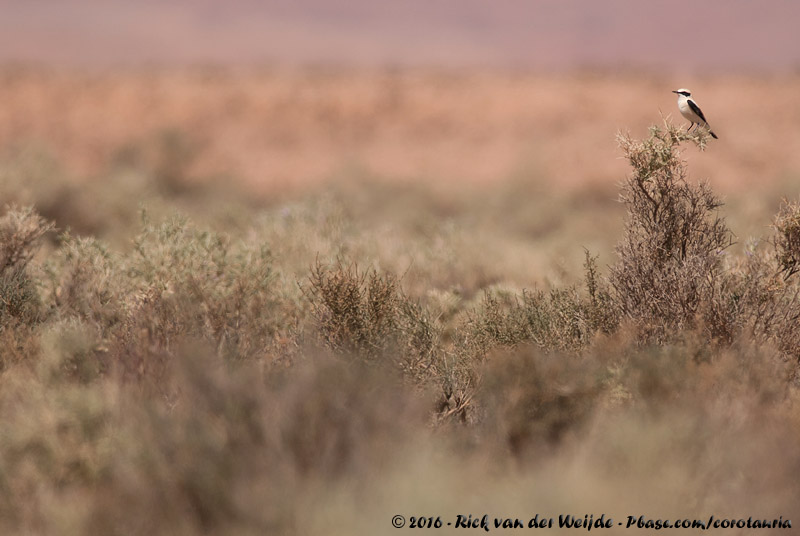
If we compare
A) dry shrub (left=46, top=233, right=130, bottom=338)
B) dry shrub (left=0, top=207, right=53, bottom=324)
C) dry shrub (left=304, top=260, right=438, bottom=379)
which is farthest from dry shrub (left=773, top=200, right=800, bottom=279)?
dry shrub (left=0, top=207, right=53, bottom=324)

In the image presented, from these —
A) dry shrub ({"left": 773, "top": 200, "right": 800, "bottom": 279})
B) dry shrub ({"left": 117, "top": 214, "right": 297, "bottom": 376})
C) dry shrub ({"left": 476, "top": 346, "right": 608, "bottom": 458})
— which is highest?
dry shrub ({"left": 773, "top": 200, "right": 800, "bottom": 279})

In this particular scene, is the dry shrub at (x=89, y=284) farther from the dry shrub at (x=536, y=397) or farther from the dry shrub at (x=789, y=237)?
the dry shrub at (x=789, y=237)

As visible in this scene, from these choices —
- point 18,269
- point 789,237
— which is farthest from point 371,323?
point 789,237

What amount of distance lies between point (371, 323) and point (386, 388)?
6.56ft

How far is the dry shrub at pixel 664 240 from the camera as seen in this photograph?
620cm

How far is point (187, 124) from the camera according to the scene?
41500 mm

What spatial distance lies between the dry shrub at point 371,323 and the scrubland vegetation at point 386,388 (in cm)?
2

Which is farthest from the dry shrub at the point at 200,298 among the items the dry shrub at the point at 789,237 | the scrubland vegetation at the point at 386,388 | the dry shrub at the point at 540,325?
the dry shrub at the point at 789,237

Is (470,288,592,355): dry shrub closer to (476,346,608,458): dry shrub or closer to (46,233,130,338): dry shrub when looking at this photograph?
(476,346,608,458): dry shrub

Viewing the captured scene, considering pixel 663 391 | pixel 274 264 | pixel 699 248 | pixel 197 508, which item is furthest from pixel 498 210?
pixel 197 508

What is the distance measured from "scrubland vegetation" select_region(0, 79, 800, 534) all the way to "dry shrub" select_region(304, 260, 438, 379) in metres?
0.02

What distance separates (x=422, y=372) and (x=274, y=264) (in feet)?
11.8

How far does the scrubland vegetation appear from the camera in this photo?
3793mm

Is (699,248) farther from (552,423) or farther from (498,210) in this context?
(498,210)
